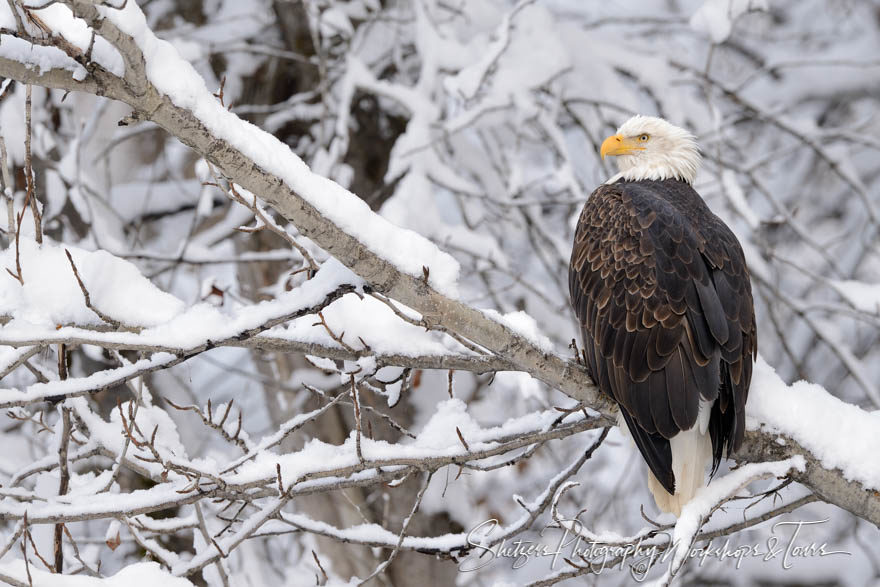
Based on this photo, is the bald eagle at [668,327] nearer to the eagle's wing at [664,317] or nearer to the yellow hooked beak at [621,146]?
the eagle's wing at [664,317]

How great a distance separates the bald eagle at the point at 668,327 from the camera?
260 centimetres

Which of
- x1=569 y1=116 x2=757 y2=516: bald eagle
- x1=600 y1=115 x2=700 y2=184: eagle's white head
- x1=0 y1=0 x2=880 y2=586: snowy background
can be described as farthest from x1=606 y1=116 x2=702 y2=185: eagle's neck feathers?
x1=569 y1=116 x2=757 y2=516: bald eagle

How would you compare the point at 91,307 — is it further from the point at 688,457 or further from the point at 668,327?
the point at 688,457

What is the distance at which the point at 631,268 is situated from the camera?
2875mm

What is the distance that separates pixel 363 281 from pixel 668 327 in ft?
3.60

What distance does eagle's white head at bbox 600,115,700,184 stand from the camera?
378 cm

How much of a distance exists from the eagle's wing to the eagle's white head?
2.12 ft

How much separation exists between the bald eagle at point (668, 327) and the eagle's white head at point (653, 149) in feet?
2.01

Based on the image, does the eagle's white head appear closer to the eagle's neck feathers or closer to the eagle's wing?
the eagle's neck feathers

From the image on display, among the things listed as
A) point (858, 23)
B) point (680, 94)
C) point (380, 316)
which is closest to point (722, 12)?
point (680, 94)

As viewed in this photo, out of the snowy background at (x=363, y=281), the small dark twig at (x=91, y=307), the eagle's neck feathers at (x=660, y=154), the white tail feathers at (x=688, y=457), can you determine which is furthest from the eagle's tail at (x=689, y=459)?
the small dark twig at (x=91, y=307)

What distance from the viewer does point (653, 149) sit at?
12.5 feet

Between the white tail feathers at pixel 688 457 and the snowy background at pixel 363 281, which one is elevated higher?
the snowy background at pixel 363 281

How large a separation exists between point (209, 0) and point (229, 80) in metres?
0.65
